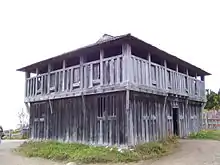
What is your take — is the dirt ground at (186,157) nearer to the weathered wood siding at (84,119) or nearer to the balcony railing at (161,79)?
the weathered wood siding at (84,119)

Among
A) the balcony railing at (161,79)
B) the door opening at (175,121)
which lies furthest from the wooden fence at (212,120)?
the door opening at (175,121)

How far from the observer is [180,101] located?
18469mm

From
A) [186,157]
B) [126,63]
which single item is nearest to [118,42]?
[126,63]

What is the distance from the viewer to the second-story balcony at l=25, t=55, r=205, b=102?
12812 mm

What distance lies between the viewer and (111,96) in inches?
532

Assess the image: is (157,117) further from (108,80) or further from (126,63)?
(126,63)

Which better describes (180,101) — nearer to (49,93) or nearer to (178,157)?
(178,157)

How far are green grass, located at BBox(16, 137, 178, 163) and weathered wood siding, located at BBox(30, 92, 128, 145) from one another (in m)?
0.63

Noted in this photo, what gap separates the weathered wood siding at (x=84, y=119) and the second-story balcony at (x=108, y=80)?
0.60 m

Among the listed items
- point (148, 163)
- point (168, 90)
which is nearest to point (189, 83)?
point (168, 90)

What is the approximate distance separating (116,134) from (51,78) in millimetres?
6495

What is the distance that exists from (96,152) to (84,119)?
2873mm

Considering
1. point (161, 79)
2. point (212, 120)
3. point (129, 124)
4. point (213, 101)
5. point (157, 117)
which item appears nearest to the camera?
point (129, 124)

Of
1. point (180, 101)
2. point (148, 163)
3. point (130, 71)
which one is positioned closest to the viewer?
point (148, 163)
